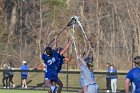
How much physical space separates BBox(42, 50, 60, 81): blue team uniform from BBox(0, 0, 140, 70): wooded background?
2642cm

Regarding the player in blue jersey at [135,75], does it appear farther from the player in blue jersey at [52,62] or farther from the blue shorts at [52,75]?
the blue shorts at [52,75]

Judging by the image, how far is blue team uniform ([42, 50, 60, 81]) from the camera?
1653cm

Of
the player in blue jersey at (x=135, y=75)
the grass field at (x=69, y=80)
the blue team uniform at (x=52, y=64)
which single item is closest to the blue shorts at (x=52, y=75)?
the blue team uniform at (x=52, y=64)

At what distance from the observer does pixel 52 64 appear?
16734mm

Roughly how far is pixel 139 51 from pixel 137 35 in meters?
3.62

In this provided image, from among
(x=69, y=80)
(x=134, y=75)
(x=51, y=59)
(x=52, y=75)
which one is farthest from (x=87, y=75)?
(x=69, y=80)

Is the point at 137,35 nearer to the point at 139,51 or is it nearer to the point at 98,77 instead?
the point at 139,51

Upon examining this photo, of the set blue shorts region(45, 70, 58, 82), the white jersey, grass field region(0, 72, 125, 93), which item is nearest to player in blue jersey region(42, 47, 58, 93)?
blue shorts region(45, 70, 58, 82)

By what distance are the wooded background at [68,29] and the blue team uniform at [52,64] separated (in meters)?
26.4

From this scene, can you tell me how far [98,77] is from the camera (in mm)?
29531

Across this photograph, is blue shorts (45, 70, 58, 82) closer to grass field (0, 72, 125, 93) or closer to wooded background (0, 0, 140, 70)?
grass field (0, 72, 125, 93)

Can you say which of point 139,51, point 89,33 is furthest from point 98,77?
point 89,33

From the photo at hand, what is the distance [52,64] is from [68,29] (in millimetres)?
28256

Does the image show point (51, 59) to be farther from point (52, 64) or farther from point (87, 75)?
point (87, 75)
